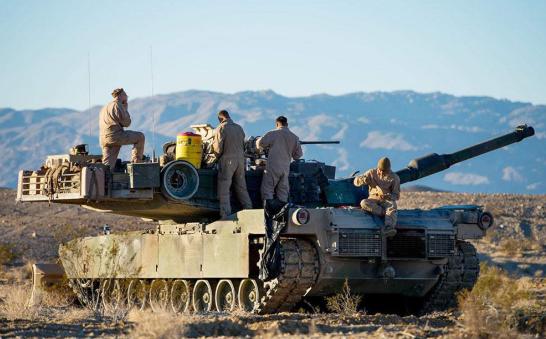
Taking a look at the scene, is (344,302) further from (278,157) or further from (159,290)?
(159,290)

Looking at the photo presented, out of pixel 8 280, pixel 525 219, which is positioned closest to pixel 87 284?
pixel 8 280

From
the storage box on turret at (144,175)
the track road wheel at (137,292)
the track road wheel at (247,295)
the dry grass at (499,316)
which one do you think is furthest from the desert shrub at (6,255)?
the dry grass at (499,316)

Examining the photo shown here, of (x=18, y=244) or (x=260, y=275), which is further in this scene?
(x=18, y=244)

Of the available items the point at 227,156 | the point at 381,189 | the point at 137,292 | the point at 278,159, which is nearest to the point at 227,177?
the point at 227,156

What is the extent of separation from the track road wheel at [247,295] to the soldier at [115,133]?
9.69ft

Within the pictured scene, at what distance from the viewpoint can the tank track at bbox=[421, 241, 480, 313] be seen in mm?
22281

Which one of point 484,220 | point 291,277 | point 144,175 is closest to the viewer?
point 291,277

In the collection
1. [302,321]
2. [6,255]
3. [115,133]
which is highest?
[115,133]

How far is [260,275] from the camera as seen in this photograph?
20406 millimetres

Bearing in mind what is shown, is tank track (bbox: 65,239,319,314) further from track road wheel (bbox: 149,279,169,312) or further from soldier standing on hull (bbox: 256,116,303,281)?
track road wheel (bbox: 149,279,169,312)

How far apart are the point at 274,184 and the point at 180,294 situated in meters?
2.74

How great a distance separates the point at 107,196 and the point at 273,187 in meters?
3.02

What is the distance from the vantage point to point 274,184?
2297cm

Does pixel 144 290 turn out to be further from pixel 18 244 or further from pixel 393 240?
pixel 18 244
